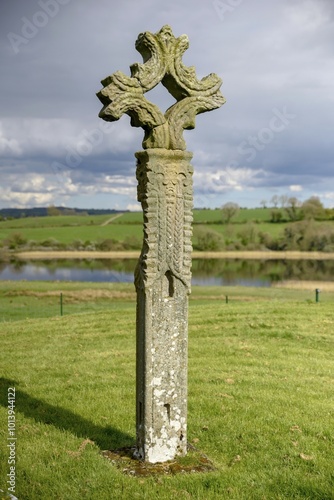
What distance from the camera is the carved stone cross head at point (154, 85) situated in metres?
7.92

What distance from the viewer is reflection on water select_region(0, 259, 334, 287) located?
2100 inches

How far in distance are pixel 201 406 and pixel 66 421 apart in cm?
285

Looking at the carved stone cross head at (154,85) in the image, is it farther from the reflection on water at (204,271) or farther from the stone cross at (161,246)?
the reflection on water at (204,271)

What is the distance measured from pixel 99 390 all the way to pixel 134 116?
→ 710 centimetres

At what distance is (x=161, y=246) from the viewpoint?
321 inches

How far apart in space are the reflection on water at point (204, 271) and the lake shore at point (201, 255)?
1992mm

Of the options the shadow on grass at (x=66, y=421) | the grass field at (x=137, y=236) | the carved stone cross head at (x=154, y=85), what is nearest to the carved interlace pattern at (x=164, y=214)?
the carved stone cross head at (x=154, y=85)

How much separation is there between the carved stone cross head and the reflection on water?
4046cm

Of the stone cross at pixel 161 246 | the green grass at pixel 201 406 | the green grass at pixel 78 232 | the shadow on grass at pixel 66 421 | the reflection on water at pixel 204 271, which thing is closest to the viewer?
the green grass at pixel 201 406

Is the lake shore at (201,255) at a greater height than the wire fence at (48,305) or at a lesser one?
greater

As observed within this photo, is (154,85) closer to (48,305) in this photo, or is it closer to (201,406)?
(201,406)

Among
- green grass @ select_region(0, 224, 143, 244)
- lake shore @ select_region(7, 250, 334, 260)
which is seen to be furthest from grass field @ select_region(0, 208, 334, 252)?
lake shore @ select_region(7, 250, 334, 260)

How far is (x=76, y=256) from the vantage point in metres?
75.1

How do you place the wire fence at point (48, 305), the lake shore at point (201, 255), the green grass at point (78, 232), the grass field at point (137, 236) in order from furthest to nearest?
the green grass at point (78, 232) → the grass field at point (137, 236) → the lake shore at point (201, 255) → the wire fence at point (48, 305)
